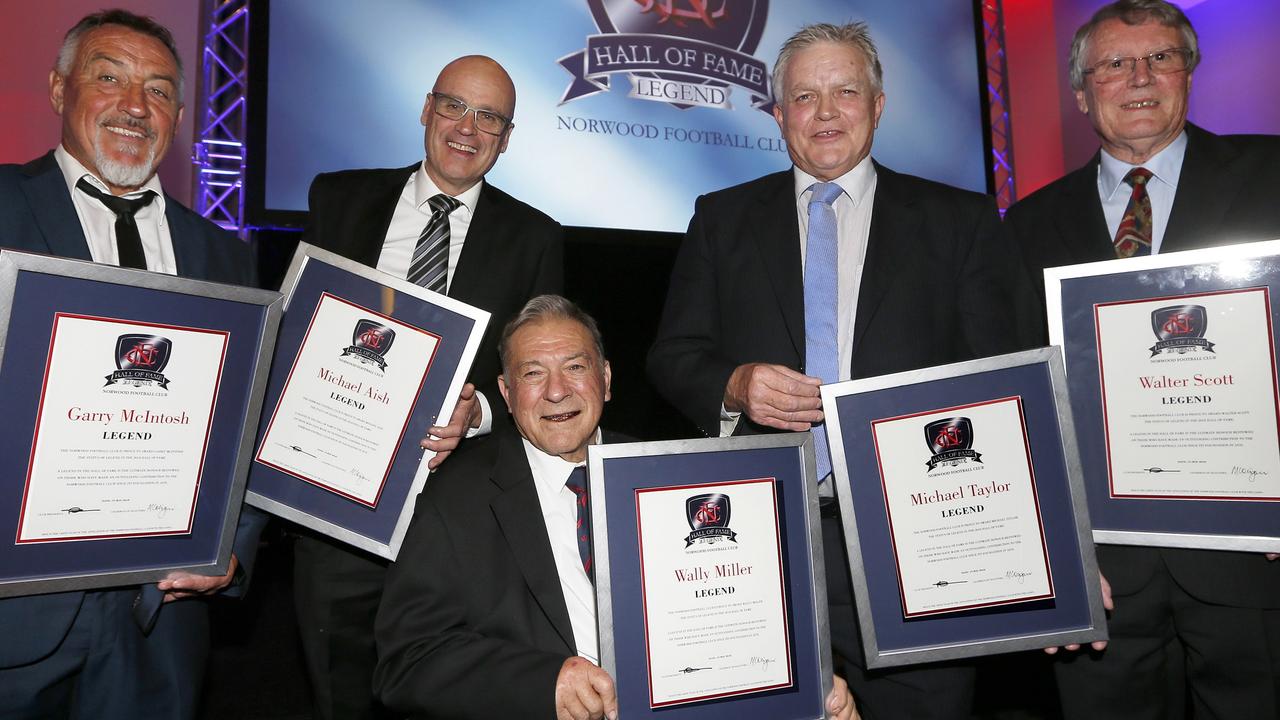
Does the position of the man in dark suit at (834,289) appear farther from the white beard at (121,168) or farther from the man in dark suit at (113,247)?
the white beard at (121,168)

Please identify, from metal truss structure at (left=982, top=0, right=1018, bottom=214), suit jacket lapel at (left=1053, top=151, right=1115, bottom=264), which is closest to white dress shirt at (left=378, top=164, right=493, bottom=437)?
suit jacket lapel at (left=1053, top=151, right=1115, bottom=264)

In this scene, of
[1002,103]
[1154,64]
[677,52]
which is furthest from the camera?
[1002,103]

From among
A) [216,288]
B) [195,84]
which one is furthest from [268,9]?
[216,288]

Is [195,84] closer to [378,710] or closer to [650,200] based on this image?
[650,200]

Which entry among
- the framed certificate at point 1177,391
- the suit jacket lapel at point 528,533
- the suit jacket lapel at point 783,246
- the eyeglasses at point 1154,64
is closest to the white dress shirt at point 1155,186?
the eyeglasses at point 1154,64

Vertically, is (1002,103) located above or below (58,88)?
above

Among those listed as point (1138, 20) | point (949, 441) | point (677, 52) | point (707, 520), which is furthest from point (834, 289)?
point (677, 52)

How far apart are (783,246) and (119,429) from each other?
68.5 inches

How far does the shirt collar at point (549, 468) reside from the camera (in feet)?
7.83

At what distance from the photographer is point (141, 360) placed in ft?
6.39

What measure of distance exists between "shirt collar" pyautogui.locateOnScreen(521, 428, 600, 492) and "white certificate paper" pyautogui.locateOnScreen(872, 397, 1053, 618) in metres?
0.82

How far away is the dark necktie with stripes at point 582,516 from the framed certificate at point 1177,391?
50.9 inches

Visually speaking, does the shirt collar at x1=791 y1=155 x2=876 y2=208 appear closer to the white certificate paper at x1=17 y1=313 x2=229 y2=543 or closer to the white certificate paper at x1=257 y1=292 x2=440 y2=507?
the white certificate paper at x1=257 y1=292 x2=440 y2=507

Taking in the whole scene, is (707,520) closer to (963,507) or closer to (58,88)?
(963,507)
